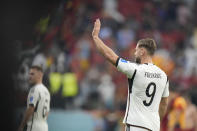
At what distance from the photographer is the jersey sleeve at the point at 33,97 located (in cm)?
996

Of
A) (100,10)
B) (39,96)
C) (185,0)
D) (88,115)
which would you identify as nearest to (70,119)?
(88,115)

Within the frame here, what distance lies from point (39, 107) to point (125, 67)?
271 centimetres

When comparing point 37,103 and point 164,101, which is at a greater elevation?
point 164,101

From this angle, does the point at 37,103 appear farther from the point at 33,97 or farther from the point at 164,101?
the point at 164,101

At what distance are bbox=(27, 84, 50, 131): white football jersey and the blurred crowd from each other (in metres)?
0.43

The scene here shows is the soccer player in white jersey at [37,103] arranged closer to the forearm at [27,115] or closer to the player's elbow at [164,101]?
the forearm at [27,115]

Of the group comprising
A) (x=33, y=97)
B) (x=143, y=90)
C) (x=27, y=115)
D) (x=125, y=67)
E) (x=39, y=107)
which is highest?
(x=125, y=67)

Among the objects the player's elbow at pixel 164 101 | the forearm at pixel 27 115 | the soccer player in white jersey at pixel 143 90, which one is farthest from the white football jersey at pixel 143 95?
the forearm at pixel 27 115

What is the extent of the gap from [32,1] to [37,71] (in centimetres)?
391

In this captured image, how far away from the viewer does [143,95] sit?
8.36 m

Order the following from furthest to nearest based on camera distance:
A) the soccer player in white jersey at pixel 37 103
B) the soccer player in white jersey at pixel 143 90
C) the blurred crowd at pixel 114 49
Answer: the blurred crowd at pixel 114 49, the soccer player in white jersey at pixel 37 103, the soccer player in white jersey at pixel 143 90

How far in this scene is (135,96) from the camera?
8.35m

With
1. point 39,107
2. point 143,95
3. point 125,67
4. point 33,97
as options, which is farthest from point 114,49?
point 125,67

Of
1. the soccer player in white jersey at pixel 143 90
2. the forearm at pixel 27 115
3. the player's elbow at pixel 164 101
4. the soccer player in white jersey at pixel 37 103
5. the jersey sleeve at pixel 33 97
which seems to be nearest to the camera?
the soccer player in white jersey at pixel 143 90
